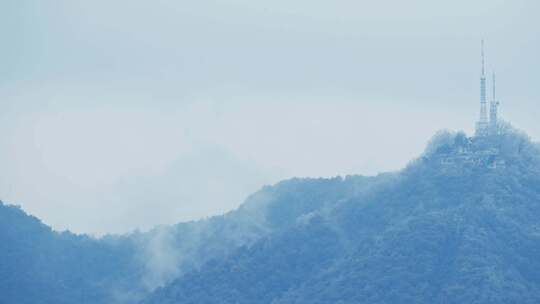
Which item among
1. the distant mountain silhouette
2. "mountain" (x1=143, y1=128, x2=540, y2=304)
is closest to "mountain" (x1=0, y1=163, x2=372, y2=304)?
the distant mountain silhouette

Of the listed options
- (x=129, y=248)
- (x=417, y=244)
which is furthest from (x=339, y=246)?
(x=129, y=248)

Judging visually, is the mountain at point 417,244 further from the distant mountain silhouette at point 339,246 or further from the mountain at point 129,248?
the mountain at point 129,248

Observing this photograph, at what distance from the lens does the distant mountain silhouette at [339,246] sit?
109938 mm

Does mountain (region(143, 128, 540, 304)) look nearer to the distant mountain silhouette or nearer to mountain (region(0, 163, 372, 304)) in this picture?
the distant mountain silhouette

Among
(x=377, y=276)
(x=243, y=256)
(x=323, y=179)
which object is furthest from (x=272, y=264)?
(x=323, y=179)

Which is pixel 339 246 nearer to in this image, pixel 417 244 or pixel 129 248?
pixel 417 244

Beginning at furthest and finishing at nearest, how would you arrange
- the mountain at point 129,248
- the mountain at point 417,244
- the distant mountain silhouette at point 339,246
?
the mountain at point 129,248 < the distant mountain silhouette at point 339,246 < the mountain at point 417,244

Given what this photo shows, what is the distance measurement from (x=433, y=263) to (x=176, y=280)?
21.2 meters

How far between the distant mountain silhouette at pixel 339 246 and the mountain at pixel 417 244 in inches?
3.9

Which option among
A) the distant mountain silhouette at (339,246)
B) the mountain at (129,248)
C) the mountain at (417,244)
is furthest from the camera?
the mountain at (129,248)

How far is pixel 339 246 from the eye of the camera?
120 metres

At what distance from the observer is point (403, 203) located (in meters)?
120

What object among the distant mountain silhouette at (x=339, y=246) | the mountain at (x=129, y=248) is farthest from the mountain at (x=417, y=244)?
the mountain at (x=129, y=248)

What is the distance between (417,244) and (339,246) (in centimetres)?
918
